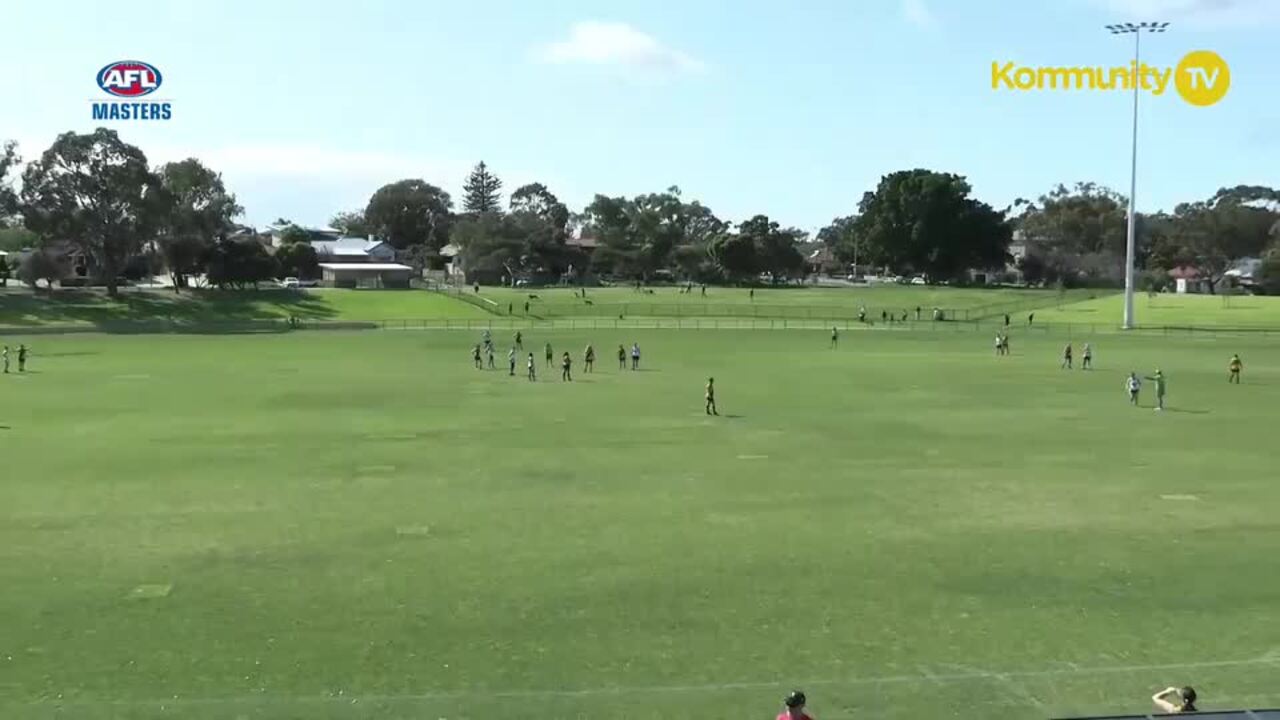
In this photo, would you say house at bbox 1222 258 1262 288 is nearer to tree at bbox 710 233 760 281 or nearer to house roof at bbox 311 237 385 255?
tree at bbox 710 233 760 281

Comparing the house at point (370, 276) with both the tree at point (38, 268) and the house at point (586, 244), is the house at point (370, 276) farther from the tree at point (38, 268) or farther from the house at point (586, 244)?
the house at point (586, 244)

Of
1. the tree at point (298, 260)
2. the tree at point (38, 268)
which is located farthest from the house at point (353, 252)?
the tree at point (38, 268)

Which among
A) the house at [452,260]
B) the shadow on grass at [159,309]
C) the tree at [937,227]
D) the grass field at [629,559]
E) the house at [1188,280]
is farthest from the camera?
the house at [452,260]

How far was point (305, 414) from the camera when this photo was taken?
105ft

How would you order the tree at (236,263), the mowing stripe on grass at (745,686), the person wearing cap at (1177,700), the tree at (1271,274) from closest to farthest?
the person wearing cap at (1177,700)
the mowing stripe on grass at (745,686)
the tree at (236,263)
the tree at (1271,274)

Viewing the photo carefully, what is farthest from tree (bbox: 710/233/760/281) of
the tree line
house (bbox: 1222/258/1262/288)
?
house (bbox: 1222/258/1262/288)

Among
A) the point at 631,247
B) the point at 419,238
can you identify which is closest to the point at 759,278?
the point at 631,247

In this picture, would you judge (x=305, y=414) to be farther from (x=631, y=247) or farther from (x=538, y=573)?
(x=631, y=247)

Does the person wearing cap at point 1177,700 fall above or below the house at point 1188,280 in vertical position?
below

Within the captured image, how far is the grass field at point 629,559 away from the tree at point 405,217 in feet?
502

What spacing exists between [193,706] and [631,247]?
433 feet

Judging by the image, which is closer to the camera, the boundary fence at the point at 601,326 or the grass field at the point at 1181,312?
the boundary fence at the point at 601,326

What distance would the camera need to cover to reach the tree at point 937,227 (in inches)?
4975

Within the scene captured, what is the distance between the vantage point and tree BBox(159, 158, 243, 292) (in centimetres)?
9406
